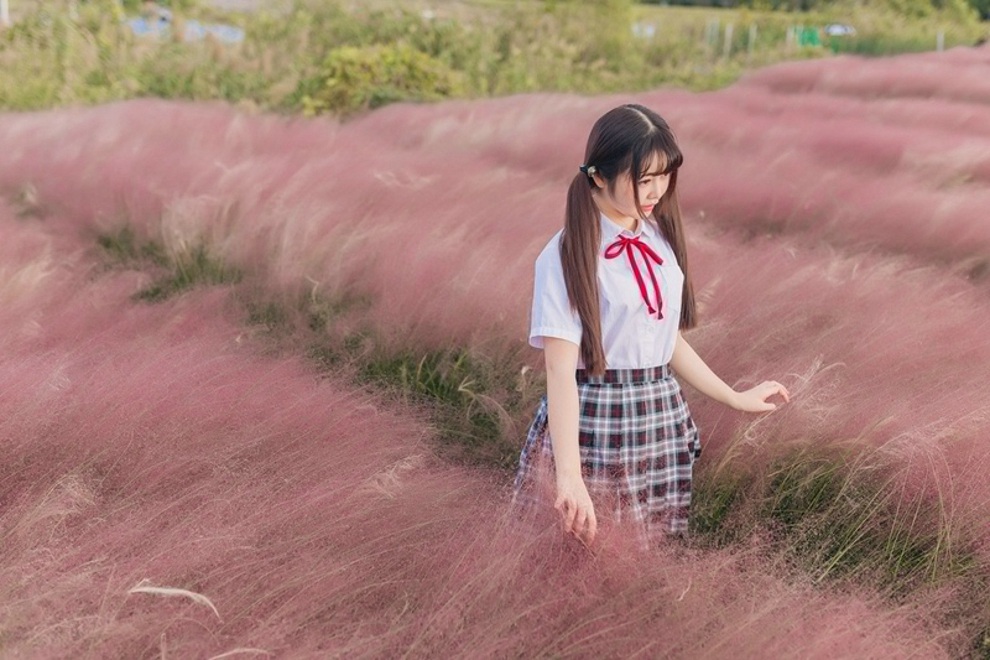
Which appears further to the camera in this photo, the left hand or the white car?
the white car

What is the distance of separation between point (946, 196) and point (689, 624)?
12.1 feet

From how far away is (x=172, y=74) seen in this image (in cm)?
1104

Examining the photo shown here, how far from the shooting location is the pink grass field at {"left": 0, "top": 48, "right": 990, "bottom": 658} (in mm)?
1510

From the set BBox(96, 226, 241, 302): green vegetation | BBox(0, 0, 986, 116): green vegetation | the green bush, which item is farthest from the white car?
BBox(96, 226, 241, 302): green vegetation

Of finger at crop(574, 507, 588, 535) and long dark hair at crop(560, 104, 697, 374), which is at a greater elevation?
long dark hair at crop(560, 104, 697, 374)

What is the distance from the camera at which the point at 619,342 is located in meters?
1.84

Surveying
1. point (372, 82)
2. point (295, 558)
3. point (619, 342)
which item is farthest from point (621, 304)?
point (372, 82)

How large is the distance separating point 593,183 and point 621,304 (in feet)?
0.76

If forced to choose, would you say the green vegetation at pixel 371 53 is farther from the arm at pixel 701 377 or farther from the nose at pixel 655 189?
the nose at pixel 655 189

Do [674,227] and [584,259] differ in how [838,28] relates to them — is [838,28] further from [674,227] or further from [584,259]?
[584,259]

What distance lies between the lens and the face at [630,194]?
1719 mm

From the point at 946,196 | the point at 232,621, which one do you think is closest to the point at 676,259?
the point at 232,621

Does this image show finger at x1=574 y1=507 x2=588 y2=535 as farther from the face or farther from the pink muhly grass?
the face

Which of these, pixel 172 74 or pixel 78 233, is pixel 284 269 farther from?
pixel 172 74
